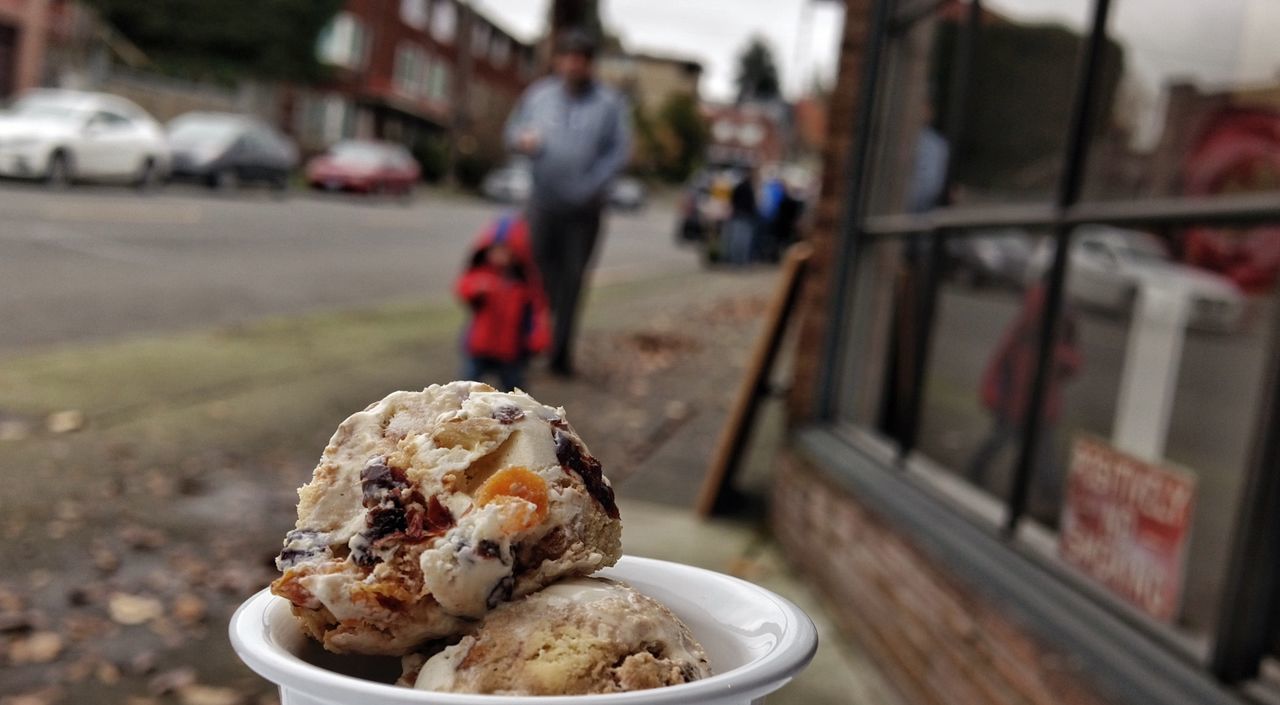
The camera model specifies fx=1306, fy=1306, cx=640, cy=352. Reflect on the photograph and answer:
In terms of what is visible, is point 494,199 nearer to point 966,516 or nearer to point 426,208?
point 426,208

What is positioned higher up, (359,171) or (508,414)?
(359,171)

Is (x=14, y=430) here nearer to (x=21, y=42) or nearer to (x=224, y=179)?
(x=224, y=179)

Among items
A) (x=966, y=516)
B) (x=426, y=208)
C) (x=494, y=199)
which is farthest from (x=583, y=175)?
(x=494, y=199)

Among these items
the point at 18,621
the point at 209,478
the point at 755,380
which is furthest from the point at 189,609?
the point at 755,380

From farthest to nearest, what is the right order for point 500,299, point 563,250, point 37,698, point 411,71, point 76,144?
point 411,71
point 76,144
point 563,250
point 500,299
point 37,698

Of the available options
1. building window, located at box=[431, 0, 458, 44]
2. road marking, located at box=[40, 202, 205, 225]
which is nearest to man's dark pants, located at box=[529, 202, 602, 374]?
road marking, located at box=[40, 202, 205, 225]

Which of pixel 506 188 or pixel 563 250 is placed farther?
pixel 506 188

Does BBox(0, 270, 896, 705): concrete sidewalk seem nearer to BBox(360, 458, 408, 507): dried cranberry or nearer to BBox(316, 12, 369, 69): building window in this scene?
BBox(360, 458, 408, 507): dried cranberry

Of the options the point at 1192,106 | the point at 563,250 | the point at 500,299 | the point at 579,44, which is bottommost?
the point at 500,299

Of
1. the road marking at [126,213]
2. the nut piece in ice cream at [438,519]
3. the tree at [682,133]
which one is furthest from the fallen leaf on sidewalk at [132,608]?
the tree at [682,133]
